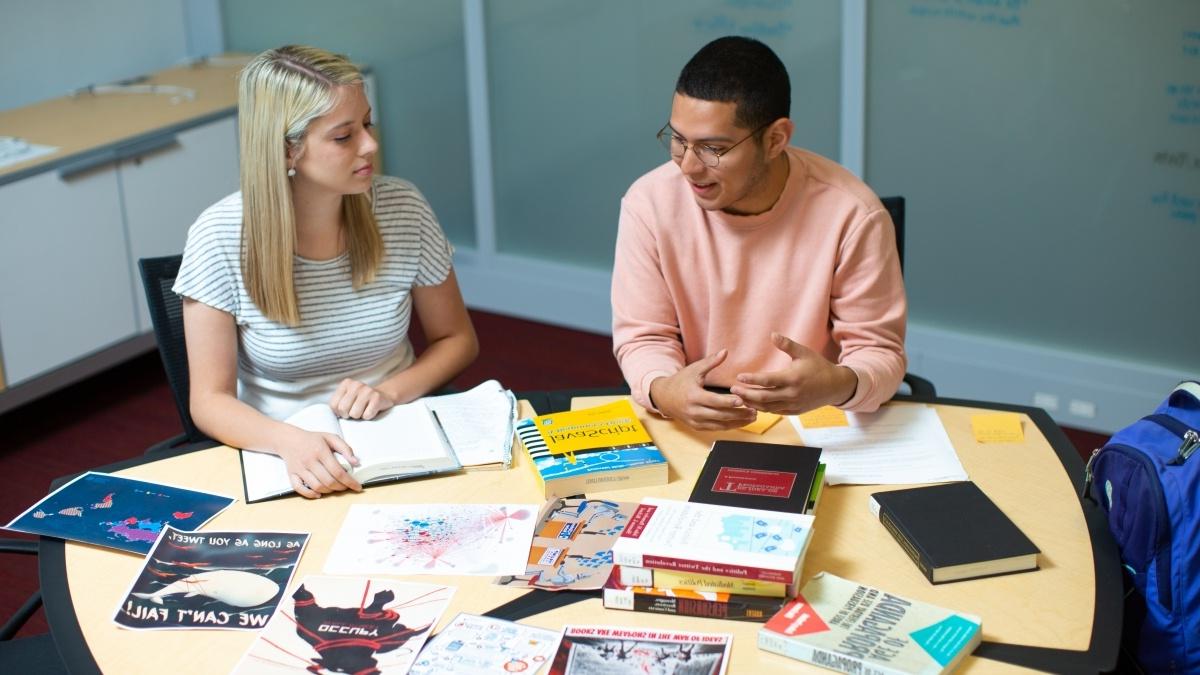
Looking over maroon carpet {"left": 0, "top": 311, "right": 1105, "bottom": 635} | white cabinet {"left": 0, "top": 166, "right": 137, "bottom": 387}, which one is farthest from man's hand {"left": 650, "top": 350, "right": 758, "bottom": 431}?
white cabinet {"left": 0, "top": 166, "right": 137, "bottom": 387}

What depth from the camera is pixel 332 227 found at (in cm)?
244

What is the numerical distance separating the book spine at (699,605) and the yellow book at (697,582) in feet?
0.03

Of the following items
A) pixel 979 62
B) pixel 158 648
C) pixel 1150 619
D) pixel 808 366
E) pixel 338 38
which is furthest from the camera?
pixel 338 38

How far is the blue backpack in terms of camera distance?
176cm

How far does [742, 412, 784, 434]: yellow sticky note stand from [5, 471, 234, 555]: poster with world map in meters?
0.88

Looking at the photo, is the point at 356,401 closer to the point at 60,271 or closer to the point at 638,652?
the point at 638,652

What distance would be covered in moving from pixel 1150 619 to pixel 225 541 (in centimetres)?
136

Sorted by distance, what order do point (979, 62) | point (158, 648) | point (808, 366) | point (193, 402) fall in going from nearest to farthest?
point (158, 648) < point (808, 366) < point (193, 402) < point (979, 62)

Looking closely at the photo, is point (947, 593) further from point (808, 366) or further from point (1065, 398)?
point (1065, 398)

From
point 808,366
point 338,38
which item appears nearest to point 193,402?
point 808,366

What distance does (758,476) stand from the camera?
6.36ft

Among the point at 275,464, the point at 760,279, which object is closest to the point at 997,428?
the point at 760,279

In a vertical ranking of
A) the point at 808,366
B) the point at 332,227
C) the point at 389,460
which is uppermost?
the point at 332,227

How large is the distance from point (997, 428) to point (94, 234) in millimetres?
2866
